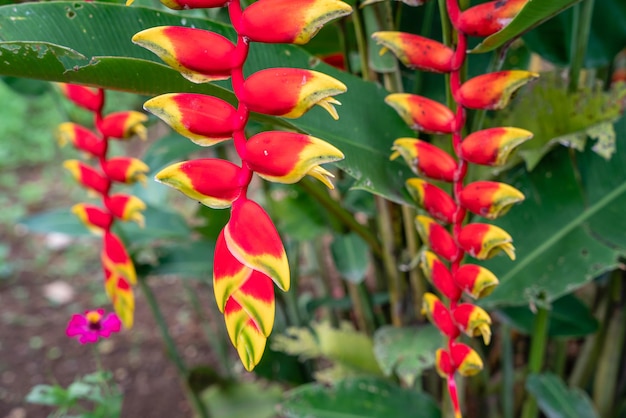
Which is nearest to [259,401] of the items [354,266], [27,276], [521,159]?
[354,266]

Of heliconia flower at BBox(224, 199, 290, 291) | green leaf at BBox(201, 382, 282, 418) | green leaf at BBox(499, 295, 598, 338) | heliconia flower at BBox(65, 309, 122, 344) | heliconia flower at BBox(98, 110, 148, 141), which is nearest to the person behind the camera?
heliconia flower at BBox(224, 199, 290, 291)

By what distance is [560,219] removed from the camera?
724 millimetres

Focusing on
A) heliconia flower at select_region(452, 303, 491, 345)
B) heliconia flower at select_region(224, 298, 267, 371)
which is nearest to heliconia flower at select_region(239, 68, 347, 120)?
heliconia flower at select_region(224, 298, 267, 371)

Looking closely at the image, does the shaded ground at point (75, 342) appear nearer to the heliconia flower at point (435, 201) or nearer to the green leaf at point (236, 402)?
the green leaf at point (236, 402)

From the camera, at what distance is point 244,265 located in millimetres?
335

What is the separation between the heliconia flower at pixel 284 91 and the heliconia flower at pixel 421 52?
134mm

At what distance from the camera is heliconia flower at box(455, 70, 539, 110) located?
450mm

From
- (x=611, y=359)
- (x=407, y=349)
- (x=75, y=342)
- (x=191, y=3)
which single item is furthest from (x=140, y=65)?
(x=75, y=342)

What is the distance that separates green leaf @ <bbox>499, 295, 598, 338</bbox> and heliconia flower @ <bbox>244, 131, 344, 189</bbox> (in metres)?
0.59

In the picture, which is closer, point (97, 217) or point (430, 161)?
point (430, 161)

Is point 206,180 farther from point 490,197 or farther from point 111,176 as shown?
point 111,176

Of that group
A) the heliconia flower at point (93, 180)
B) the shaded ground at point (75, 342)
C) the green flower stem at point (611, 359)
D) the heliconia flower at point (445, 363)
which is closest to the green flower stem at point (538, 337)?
the green flower stem at point (611, 359)

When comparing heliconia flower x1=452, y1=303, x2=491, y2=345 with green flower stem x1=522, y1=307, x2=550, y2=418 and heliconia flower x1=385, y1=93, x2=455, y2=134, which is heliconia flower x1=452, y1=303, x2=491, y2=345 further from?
green flower stem x1=522, y1=307, x2=550, y2=418

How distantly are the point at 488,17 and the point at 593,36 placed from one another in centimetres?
39
